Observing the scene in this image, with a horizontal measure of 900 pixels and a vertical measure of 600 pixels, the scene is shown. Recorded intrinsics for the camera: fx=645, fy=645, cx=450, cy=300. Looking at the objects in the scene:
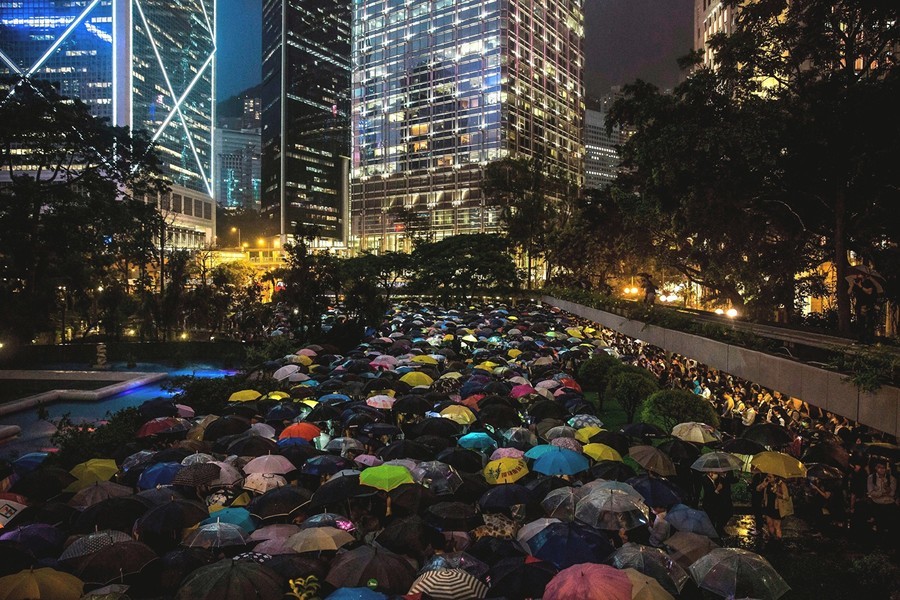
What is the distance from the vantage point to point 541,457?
32.8 feet

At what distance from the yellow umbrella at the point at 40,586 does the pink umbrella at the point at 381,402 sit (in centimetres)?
806

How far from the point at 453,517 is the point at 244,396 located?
31.7 ft

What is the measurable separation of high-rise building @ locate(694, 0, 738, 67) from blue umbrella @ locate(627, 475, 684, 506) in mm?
59990

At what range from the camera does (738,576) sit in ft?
20.0

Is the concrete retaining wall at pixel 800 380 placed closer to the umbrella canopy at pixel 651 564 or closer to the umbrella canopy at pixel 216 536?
the umbrella canopy at pixel 651 564

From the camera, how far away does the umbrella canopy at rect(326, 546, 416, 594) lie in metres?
6.02

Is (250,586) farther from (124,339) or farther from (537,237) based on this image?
(537,237)

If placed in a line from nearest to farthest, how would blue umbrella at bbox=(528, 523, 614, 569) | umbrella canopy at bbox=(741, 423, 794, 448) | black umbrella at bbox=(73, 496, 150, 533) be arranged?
blue umbrella at bbox=(528, 523, 614, 569)
black umbrella at bbox=(73, 496, 150, 533)
umbrella canopy at bbox=(741, 423, 794, 448)

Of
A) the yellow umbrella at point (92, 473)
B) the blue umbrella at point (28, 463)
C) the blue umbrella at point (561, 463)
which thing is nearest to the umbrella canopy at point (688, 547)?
the blue umbrella at point (561, 463)

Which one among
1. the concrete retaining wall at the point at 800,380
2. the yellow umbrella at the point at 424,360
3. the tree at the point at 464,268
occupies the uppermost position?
the tree at the point at 464,268

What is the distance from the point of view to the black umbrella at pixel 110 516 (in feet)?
25.1

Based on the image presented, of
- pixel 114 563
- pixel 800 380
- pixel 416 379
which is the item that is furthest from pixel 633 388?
pixel 114 563

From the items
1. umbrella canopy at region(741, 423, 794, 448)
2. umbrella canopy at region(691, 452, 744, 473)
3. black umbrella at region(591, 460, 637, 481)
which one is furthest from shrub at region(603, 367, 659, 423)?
black umbrella at region(591, 460, 637, 481)

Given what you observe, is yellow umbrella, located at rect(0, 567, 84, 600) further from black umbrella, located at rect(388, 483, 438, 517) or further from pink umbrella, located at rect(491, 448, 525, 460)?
pink umbrella, located at rect(491, 448, 525, 460)
